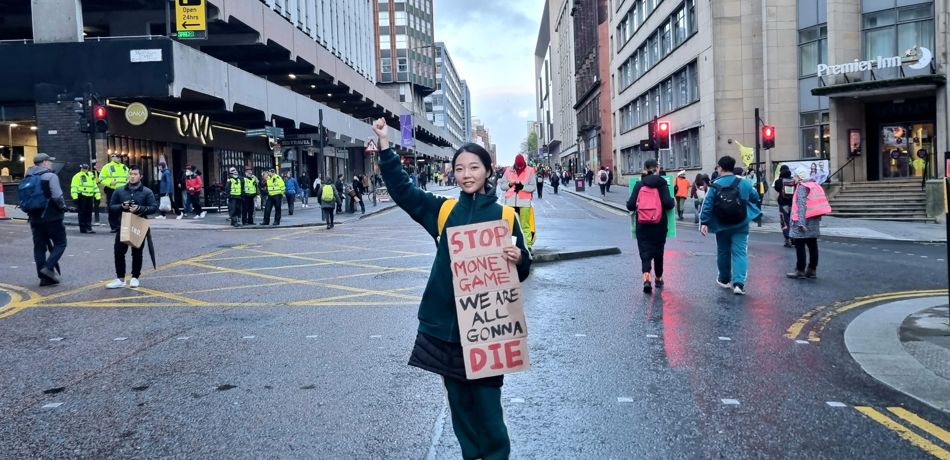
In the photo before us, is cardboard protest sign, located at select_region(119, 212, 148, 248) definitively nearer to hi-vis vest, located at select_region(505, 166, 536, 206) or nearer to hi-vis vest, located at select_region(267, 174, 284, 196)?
hi-vis vest, located at select_region(505, 166, 536, 206)

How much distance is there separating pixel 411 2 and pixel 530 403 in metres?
106

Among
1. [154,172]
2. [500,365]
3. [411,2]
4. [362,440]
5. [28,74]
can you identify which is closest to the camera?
[500,365]

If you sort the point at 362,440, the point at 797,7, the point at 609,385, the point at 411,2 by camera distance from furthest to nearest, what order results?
the point at 411,2
the point at 797,7
the point at 609,385
the point at 362,440

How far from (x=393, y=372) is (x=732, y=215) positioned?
542cm

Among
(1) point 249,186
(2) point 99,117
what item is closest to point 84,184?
(2) point 99,117

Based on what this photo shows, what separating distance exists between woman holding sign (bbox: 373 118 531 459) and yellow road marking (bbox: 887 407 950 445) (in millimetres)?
2659

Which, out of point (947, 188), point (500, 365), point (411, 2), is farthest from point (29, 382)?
point (411, 2)

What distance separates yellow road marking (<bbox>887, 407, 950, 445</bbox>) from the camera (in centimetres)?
434

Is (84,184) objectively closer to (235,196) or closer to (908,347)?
(235,196)

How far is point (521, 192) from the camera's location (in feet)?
42.0

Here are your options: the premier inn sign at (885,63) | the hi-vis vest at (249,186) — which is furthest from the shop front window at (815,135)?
the hi-vis vest at (249,186)

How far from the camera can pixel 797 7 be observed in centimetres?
3241

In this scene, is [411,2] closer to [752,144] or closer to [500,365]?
[752,144]

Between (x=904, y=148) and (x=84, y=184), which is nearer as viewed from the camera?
(x=84, y=184)
